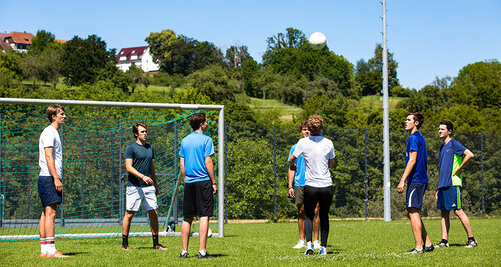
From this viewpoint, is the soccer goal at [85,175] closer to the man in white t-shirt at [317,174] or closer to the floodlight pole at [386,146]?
the floodlight pole at [386,146]

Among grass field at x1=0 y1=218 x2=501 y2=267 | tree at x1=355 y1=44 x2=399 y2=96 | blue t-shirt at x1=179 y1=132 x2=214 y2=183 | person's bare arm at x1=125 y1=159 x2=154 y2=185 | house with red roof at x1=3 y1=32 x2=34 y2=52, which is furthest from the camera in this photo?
house with red roof at x1=3 y1=32 x2=34 y2=52

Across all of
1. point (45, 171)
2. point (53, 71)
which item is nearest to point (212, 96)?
point (53, 71)

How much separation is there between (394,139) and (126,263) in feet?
57.6

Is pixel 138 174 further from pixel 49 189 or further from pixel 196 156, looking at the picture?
pixel 196 156

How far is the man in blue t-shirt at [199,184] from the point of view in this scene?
7.07 meters

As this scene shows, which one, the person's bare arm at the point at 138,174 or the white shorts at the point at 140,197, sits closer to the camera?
the person's bare arm at the point at 138,174

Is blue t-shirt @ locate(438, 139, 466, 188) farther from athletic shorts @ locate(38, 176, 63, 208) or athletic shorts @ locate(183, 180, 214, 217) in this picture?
athletic shorts @ locate(38, 176, 63, 208)

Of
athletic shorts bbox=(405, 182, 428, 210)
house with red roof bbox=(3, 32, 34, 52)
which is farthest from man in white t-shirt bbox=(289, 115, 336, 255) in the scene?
house with red roof bbox=(3, 32, 34, 52)

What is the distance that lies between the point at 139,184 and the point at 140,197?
0.19 m

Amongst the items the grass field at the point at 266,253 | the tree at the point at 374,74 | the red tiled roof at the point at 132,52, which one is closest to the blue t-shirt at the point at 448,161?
the grass field at the point at 266,253

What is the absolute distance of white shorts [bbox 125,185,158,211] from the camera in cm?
841

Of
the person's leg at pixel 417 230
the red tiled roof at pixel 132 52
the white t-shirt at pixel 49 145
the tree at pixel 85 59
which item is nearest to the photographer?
the person's leg at pixel 417 230

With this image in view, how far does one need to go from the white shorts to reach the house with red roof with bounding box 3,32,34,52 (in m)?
143

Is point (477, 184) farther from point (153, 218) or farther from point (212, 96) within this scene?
point (212, 96)
